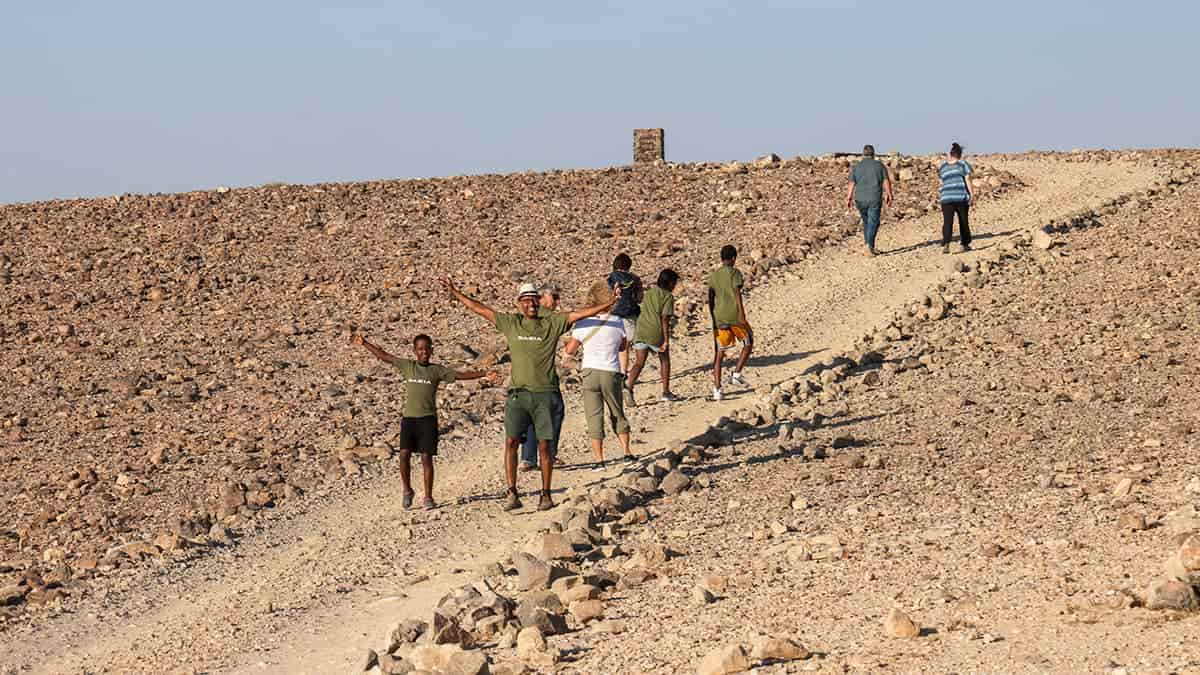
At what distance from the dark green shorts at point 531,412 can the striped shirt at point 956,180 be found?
1327 centimetres

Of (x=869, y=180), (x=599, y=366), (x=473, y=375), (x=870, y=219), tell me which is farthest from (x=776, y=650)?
(x=870, y=219)

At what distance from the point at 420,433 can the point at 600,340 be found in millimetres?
1902

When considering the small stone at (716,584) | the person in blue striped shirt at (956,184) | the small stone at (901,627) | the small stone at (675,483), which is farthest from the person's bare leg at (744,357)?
the small stone at (901,627)

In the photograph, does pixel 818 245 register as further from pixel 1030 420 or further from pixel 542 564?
pixel 542 564

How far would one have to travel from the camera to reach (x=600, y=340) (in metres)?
15.5

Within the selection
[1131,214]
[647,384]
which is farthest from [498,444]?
[1131,214]

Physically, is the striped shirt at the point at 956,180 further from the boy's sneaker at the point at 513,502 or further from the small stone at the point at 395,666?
the small stone at the point at 395,666

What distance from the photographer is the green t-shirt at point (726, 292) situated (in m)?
19.1

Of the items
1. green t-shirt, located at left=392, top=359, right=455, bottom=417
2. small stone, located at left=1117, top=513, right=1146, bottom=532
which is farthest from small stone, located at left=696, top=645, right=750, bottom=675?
green t-shirt, located at left=392, top=359, right=455, bottom=417

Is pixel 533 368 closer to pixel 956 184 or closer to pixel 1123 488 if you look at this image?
pixel 1123 488

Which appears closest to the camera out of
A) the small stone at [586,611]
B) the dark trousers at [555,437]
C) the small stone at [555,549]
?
the small stone at [586,611]

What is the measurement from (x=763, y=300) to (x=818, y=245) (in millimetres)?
3894

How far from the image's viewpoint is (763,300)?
2611 cm

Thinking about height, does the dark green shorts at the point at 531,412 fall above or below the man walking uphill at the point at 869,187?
below
